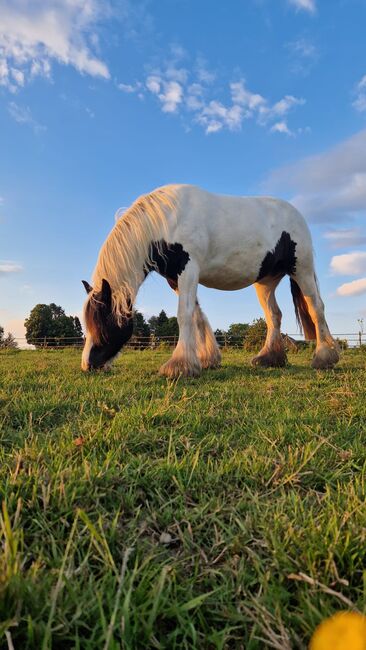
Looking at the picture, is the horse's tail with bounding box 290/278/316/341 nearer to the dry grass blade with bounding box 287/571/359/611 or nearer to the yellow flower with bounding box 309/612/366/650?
the dry grass blade with bounding box 287/571/359/611

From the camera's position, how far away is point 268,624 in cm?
92

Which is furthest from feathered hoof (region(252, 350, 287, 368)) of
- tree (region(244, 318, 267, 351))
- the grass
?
tree (region(244, 318, 267, 351))

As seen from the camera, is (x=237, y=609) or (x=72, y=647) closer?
(x=72, y=647)

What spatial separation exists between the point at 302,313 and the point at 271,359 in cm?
99

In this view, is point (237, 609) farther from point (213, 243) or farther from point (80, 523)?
point (213, 243)

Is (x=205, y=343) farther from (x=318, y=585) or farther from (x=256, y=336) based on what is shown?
(x=256, y=336)

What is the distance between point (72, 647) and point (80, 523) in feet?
1.55

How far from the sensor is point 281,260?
21.8 feet

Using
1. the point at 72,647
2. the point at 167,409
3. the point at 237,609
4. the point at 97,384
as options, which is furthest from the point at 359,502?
the point at 97,384

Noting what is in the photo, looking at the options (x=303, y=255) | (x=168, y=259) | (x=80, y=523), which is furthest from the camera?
(x=303, y=255)

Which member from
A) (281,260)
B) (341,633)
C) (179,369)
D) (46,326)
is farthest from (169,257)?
(46,326)

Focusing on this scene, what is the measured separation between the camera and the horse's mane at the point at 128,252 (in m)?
5.27

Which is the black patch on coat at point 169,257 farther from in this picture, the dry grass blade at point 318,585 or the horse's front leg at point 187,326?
the dry grass blade at point 318,585

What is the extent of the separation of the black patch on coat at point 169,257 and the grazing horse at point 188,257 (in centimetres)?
1
